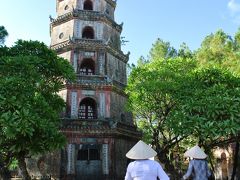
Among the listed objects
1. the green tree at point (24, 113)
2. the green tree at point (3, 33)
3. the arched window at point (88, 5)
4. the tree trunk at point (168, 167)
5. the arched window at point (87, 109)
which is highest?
the arched window at point (88, 5)

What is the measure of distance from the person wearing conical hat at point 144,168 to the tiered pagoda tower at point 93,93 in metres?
14.3

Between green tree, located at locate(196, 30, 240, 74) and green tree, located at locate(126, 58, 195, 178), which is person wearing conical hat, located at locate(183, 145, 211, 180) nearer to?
green tree, located at locate(126, 58, 195, 178)

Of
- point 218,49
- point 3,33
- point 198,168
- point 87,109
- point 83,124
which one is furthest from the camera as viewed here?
Result: point 218,49

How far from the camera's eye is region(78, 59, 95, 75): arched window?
2184cm

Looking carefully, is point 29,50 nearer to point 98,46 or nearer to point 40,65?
point 40,65

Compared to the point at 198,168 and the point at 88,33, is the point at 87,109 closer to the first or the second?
the point at 88,33

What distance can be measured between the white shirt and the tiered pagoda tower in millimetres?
14416

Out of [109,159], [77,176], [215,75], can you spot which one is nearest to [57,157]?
[77,176]

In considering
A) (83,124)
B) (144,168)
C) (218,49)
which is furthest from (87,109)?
(144,168)

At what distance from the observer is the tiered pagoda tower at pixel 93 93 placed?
19109 mm

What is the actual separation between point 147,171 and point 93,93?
15.9m

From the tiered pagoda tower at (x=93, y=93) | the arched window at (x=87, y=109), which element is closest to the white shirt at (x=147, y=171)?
the tiered pagoda tower at (x=93, y=93)

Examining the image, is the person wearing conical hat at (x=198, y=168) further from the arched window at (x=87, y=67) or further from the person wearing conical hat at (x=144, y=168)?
the arched window at (x=87, y=67)

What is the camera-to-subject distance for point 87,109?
21266mm
